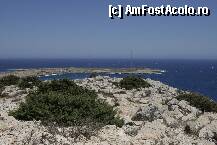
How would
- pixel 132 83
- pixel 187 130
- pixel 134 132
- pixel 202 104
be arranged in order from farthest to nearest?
pixel 132 83, pixel 202 104, pixel 187 130, pixel 134 132

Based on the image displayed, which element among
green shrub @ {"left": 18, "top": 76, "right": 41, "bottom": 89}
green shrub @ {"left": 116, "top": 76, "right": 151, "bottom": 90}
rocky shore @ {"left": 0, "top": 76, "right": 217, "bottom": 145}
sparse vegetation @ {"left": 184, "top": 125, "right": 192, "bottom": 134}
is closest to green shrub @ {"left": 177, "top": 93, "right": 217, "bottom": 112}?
rocky shore @ {"left": 0, "top": 76, "right": 217, "bottom": 145}

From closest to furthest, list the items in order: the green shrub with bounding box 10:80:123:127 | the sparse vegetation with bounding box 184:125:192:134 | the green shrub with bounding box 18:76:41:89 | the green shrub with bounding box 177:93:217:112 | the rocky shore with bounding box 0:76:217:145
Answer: the rocky shore with bounding box 0:76:217:145 → the green shrub with bounding box 10:80:123:127 → the sparse vegetation with bounding box 184:125:192:134 → the green shrub with bounding box 177:93:217:112 → the green shrub with bounding box 18:76:41:89

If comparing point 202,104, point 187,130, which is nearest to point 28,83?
point 202,104

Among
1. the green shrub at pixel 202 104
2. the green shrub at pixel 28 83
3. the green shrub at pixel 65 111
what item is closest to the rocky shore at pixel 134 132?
the green shrub at pixel 65 111

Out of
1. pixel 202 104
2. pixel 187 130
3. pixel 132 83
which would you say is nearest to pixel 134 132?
pixel 187 130

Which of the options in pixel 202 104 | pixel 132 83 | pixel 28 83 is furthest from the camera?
pixel 132 83

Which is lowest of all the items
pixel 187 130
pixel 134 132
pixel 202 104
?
pixel 202 104

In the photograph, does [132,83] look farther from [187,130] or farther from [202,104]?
[187,130]

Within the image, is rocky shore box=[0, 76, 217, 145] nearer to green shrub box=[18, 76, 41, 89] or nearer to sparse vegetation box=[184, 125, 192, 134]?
sparse vegetation box=[184, 125, 192, 134]

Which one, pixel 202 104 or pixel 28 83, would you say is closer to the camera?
pixel 202 104

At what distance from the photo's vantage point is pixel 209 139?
1648 centimetres

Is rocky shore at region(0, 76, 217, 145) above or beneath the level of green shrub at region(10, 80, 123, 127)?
beneath

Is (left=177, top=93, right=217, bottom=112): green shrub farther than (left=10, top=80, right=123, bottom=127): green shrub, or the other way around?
(left=177, top=93, right=217, bottom=112): green shrub

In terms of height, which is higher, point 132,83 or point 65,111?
point 65,111
